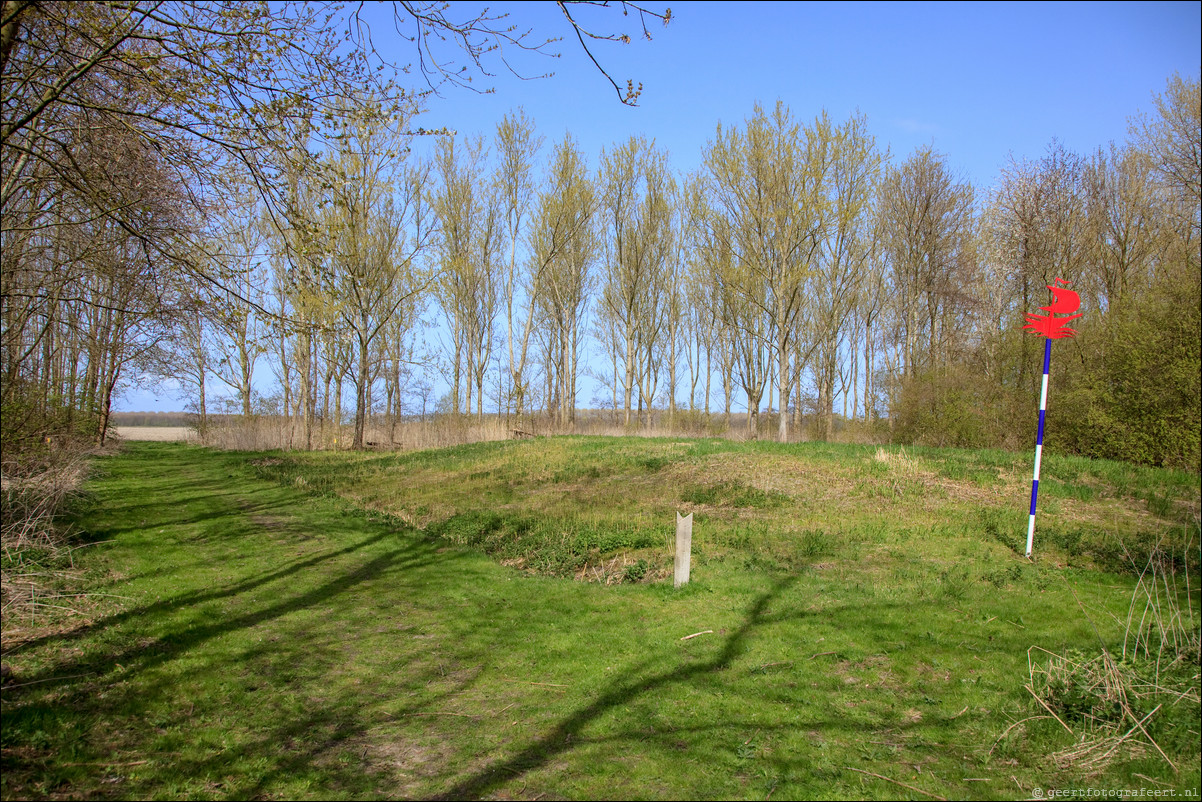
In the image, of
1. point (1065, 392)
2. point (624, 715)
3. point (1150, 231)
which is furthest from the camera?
point (1150, 231)

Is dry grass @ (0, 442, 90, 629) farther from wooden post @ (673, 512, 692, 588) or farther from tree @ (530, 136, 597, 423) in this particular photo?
tree @ (530, 136, 597, 423)

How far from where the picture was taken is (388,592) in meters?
7.76

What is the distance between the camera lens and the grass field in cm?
375

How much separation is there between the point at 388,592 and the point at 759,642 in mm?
4509

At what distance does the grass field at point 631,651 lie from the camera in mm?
3746

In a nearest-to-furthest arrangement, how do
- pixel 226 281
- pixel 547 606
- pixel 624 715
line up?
1. pixel 624 715
2. pixel 226 281
3. pixel 547 606

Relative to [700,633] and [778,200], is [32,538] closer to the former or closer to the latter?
[700,633]

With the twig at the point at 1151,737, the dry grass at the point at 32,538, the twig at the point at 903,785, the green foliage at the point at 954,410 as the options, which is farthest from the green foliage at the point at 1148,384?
the dry grass at the point at 32,538

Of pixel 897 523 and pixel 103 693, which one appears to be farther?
pixel 897 523

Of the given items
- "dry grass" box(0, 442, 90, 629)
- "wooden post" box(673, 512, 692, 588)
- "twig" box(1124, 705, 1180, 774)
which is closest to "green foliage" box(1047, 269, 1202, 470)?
"wooden post" box(673, 512, 692, 588)

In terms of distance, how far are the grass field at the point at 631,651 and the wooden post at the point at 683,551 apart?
19cm

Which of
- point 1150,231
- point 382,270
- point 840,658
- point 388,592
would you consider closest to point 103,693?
point 388,592

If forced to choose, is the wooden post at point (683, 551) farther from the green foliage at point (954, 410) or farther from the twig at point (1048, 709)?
the green foliage at point (954, 410)

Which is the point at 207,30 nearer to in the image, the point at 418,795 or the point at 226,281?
the point at 226,281
